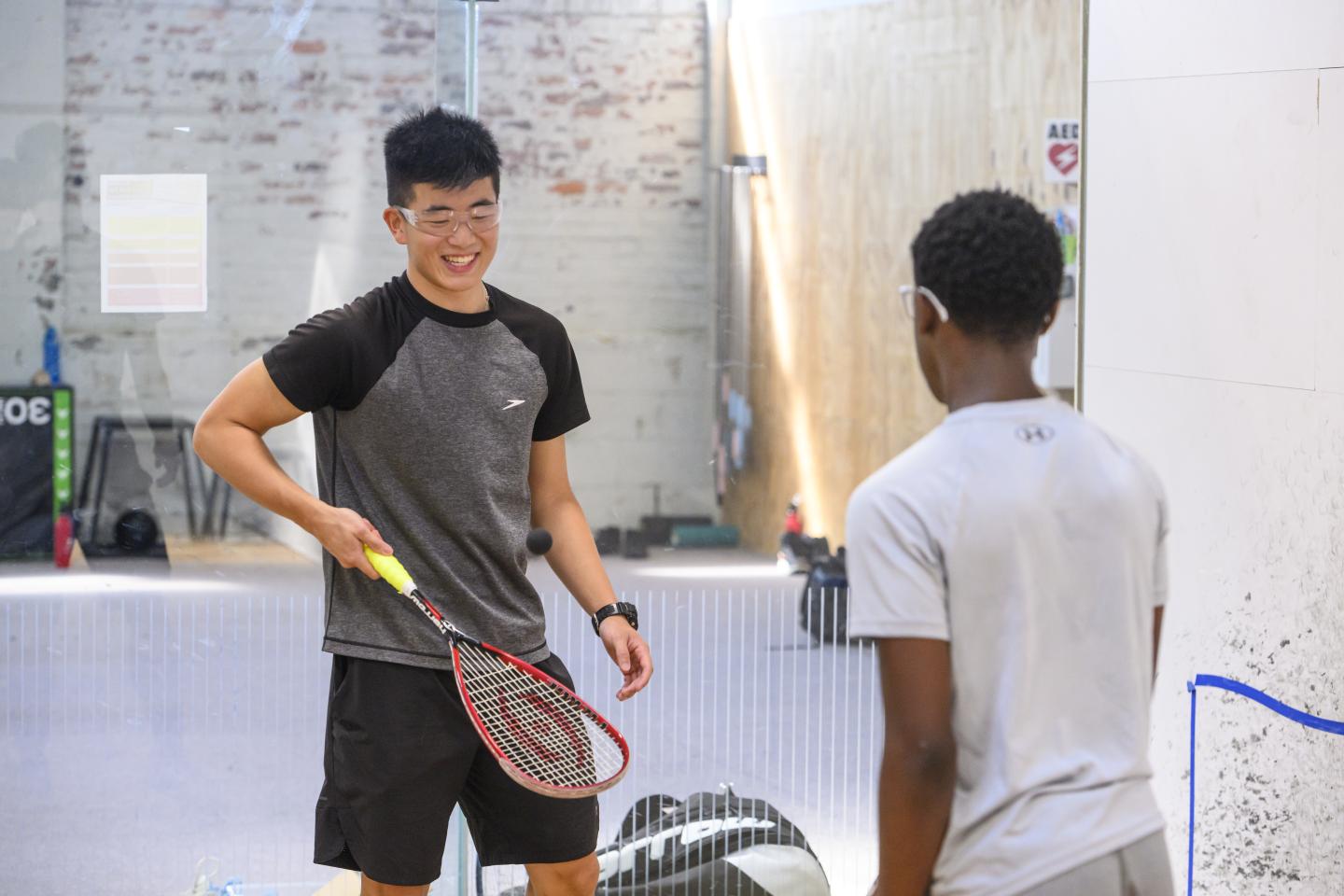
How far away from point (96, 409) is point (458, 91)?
1.06 meters

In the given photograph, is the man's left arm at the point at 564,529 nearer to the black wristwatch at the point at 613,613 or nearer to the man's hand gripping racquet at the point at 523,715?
the black wristwatch at the point at 613,613

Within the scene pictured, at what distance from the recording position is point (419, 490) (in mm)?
2334

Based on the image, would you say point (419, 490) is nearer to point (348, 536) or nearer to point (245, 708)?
point (348, 536)

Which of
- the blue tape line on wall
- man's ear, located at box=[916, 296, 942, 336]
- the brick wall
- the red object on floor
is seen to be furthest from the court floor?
man's ear, located at box=[916, 296, 942, 336]

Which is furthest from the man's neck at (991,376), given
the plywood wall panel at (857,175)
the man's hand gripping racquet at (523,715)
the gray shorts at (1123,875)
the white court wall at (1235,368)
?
the plywood wall panel at (857,175)

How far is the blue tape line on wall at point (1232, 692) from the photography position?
9.70 ft

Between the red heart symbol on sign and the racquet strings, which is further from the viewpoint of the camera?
the red heart symbol on sign

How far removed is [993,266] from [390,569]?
1.05 metres

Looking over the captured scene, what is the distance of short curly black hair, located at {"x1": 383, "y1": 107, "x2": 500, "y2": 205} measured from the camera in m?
2.37

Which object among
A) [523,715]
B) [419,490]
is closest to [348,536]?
[419,490]

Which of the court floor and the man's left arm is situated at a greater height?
the man's left arm

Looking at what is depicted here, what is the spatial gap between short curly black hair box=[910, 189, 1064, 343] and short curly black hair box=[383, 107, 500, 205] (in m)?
1.01

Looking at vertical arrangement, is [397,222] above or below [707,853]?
above

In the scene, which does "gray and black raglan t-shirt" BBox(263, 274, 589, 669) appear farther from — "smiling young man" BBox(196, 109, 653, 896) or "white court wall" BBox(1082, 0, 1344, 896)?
"white court wall" BBox(1082, 0, 1344, 896)
